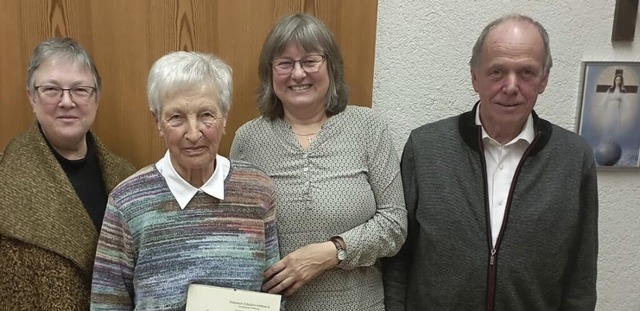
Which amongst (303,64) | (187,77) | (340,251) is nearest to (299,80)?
(303,64)

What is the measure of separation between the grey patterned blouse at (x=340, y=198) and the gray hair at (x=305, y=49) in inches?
2.2

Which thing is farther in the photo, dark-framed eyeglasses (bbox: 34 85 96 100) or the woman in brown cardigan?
dark-framed eyeglasses (bbox: 34 85 96 100)

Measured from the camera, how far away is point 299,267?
134 centimetres

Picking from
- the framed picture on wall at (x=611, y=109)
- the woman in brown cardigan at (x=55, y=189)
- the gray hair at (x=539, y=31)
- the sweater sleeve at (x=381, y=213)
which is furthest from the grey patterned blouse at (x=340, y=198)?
the framed picture on wall at (x=611, y=109)

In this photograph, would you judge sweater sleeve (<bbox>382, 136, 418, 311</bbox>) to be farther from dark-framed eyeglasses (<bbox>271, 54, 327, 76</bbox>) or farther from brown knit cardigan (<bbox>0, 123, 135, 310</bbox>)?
brown knit cardigan (<bbox>0, 123, 135, 310</bbox>)

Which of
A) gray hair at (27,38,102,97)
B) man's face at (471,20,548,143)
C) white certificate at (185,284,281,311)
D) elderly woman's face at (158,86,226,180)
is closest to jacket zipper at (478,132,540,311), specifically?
man's face at (471,20,548,143)

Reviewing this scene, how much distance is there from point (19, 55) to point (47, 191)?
62 centimetres

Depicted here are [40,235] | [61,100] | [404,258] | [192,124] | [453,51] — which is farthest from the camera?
[453,51]

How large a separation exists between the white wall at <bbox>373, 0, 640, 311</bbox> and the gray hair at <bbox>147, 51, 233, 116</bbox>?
658 mm

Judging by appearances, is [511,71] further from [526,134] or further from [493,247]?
[493,247]

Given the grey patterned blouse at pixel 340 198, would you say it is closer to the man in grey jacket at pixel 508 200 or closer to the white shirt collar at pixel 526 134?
the man in grey jacket at pixel 508 200

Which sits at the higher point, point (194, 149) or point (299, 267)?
point (194, 149)

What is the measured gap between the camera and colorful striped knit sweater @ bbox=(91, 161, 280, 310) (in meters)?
1.18

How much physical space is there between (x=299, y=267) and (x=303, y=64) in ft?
1.80
